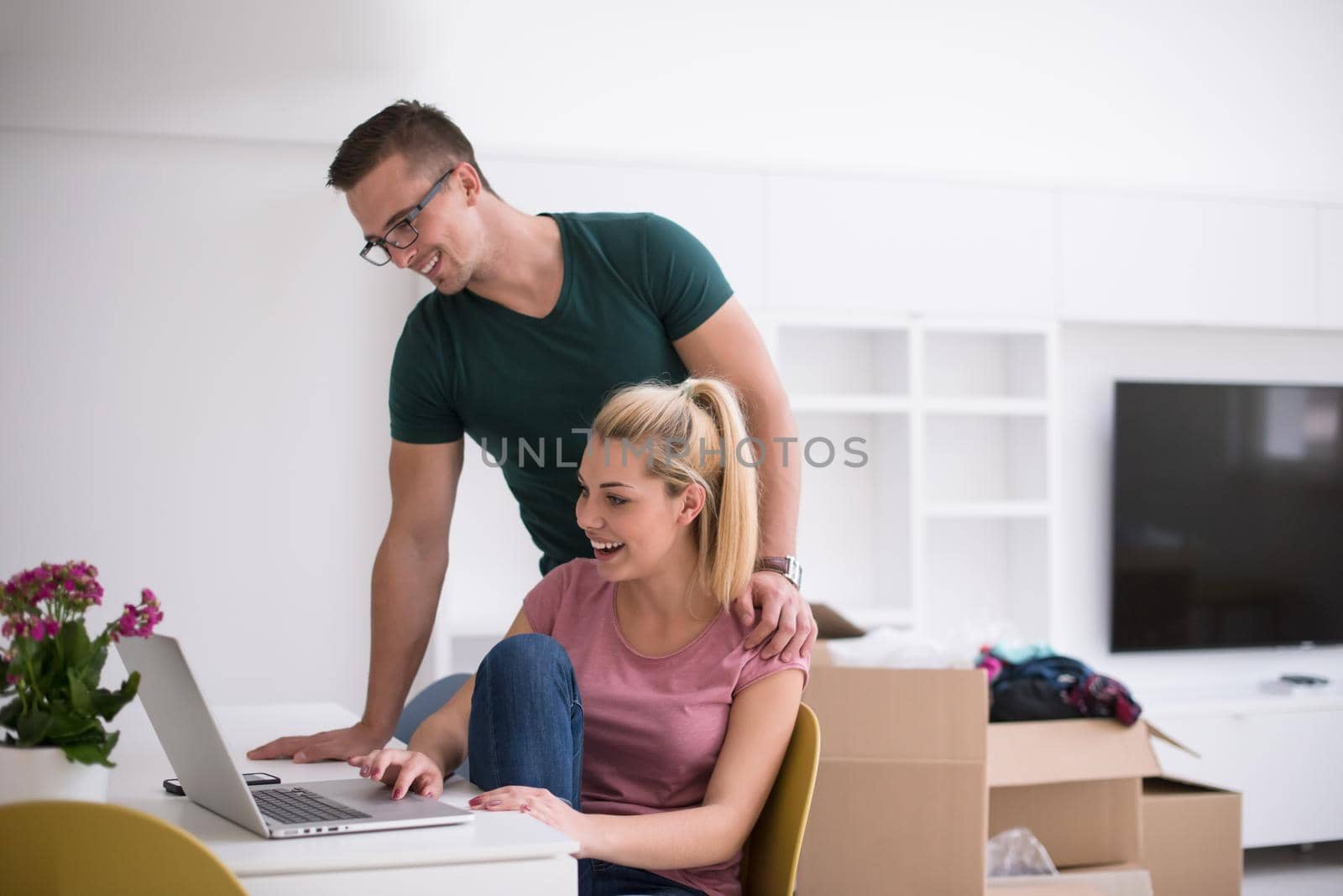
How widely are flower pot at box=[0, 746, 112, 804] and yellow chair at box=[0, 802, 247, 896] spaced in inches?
5.2

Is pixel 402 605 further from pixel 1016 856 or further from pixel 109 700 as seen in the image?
pixel 1016 856

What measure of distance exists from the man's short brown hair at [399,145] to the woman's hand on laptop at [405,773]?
0.87 meters

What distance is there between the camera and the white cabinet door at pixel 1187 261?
3838 millimetres

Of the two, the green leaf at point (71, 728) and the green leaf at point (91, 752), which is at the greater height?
the green leaf at point (71, 728)

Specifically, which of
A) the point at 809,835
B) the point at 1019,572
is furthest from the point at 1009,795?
the point at 1019,572

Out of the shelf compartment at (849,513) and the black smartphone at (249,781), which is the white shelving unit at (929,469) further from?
the black smartphone at (249,781)

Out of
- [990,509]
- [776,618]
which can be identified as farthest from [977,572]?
[776,618]

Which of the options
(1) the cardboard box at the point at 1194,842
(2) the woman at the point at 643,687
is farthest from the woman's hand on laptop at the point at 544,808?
(1) the cardboard box at the point at 1194,842

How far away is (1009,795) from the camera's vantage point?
2.71 metres

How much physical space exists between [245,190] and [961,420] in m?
2.23

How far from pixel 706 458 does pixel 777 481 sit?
215 millimetres

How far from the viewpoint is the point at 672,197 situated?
3.52m

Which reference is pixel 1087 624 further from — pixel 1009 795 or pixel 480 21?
pixel 480 21

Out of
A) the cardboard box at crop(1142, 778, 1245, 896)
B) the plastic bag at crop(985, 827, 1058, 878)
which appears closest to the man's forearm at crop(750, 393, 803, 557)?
the plastic bag at crop(985, 827, 1058, 878)
